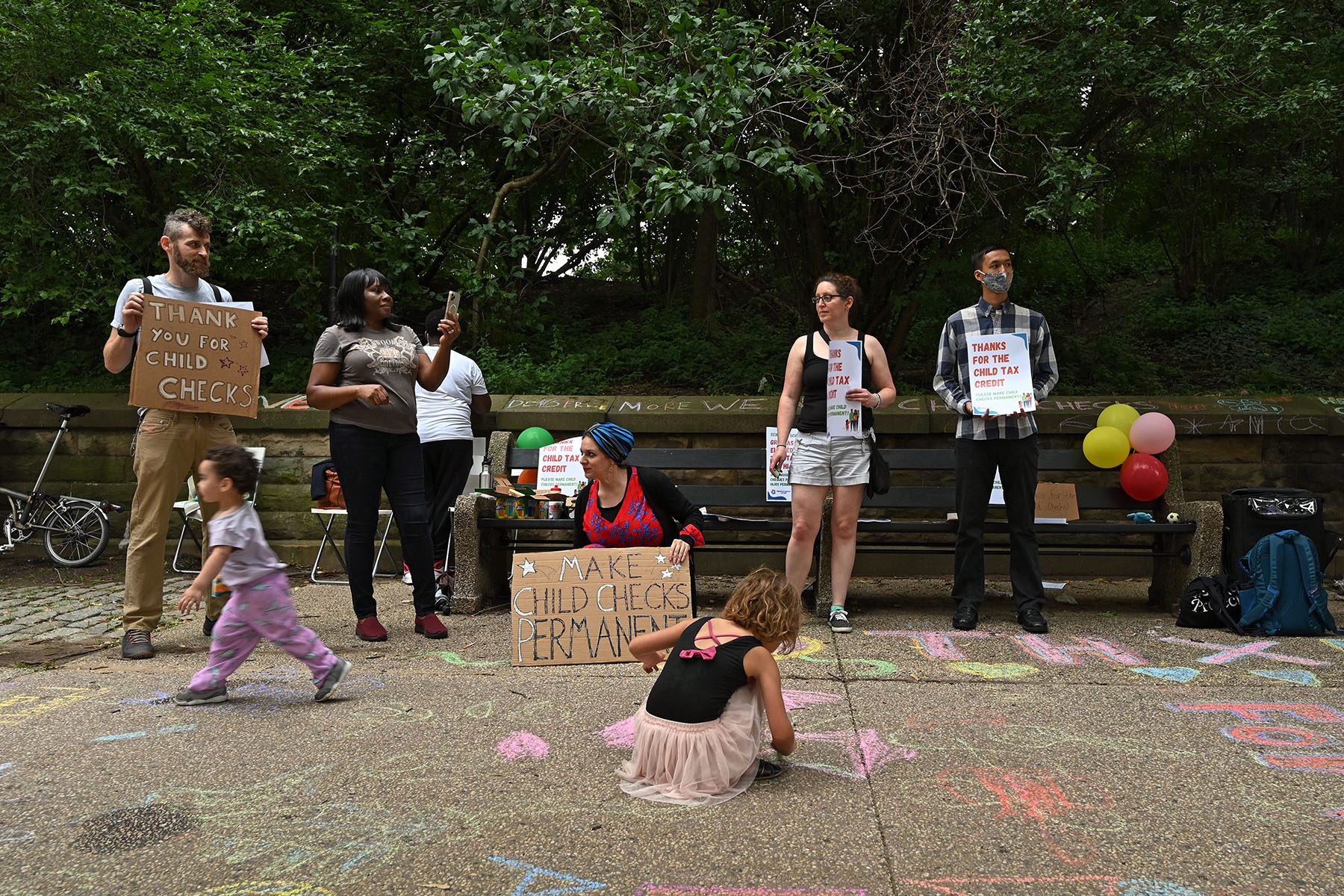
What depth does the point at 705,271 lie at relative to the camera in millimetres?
13031

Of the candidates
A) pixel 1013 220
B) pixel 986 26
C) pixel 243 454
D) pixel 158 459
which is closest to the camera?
pixel 243 454

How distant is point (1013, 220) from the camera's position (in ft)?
31.4

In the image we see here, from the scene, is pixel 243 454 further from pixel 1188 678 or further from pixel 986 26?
pixel 986 26

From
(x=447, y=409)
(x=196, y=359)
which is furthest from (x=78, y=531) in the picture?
(x=196, y=359)

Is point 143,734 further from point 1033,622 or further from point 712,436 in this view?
point 712,436

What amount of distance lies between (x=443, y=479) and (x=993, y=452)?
3521 millimetres

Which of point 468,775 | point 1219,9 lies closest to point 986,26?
point 1219,9

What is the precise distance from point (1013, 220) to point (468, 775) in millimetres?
7847

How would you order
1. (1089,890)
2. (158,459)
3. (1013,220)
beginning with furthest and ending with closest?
(1013,220) → (158,459) → (1089,890)

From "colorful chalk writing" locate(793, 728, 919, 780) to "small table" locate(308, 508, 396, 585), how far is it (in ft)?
14.1

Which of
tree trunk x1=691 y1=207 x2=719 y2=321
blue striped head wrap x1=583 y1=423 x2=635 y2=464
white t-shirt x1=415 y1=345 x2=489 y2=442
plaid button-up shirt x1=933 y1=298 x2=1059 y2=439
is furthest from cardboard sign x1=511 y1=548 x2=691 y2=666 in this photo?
tree trunk x1=691 y1=207 x2=719 y2=321

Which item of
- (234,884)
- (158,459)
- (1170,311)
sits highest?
(1170,311)

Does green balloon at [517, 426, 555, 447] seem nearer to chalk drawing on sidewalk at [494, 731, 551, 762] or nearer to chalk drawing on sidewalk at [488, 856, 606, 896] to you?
chalk drawing on sidewalk at [494, 731, 551, 762]

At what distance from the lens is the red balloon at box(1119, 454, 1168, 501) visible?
21.4ft
